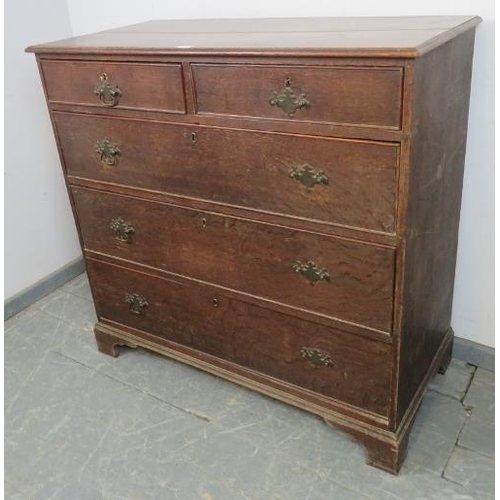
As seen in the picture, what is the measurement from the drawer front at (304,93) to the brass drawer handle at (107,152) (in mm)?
349

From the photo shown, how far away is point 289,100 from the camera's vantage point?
125 cm

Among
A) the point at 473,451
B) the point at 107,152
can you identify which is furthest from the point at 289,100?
the point at 473,451

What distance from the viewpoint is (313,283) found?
1446 millimetres

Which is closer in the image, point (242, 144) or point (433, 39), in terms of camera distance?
point (433, 39)

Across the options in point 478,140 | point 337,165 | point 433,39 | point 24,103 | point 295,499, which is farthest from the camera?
point 24,103

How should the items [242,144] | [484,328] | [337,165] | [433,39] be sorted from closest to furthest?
[433,39]
[337,165]
[242,144]
[484,328]

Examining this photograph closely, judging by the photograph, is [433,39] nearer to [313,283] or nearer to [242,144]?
[242,144]

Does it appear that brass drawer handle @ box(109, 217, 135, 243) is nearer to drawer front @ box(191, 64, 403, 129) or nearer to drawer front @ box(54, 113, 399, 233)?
drawer front @ box(54, 113, 399, 233)

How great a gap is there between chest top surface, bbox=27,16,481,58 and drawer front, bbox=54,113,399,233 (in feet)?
0.61

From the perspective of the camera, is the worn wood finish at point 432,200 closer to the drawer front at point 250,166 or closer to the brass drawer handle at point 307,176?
the drawer front at point 250,166

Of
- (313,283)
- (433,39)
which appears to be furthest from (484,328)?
(433,39)

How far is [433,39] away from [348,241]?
46 centimetres

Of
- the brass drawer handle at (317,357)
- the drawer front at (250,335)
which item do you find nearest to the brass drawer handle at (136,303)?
the drawer front at (250,335)

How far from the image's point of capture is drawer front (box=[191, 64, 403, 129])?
1146 mm
